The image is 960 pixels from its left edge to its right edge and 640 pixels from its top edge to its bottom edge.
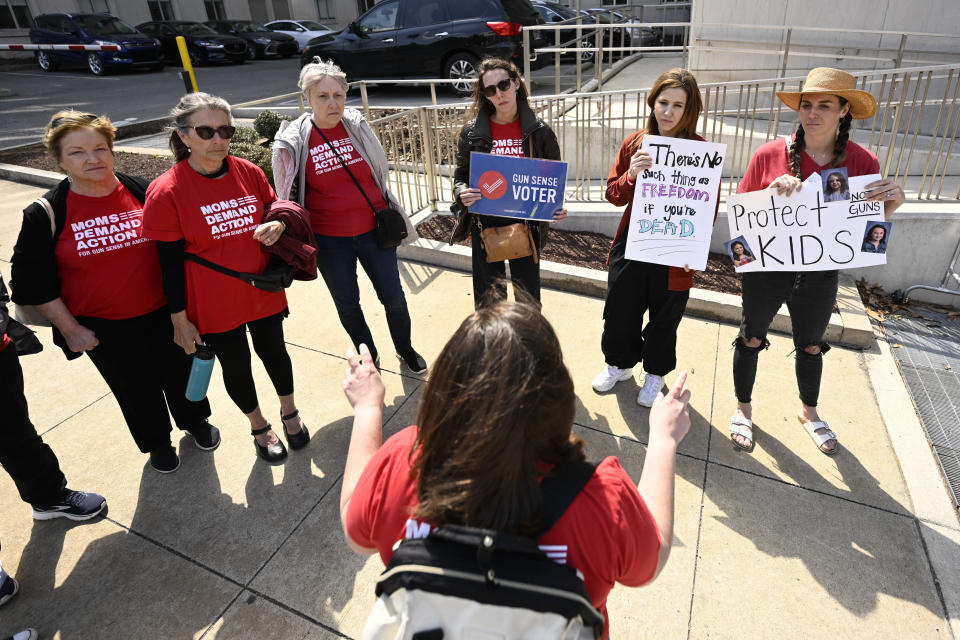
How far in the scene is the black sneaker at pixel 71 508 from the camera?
2.71 m

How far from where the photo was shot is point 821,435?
303 cm

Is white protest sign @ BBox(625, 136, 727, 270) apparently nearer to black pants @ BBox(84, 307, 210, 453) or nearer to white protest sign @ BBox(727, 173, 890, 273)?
white protest sign @ BBox(727, 173, 890, 273)

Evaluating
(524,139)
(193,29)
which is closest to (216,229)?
(524,139)

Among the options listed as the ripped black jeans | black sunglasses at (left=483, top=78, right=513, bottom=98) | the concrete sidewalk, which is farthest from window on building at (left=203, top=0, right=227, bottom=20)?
the ripped black jeans

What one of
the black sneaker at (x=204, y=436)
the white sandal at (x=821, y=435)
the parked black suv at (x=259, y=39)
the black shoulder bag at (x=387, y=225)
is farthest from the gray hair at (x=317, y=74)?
the parked black suv at (x=259, y=39)

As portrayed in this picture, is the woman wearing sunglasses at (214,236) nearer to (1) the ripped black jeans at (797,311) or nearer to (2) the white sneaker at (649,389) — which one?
(2) the white sneaker at (649,389)

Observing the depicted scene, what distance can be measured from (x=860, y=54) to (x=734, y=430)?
21.8 feet

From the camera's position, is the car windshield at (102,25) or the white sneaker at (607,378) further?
the car windshield at (102,25)

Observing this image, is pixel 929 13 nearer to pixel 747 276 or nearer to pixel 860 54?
pixel 860 54

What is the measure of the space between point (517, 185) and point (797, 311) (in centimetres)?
162

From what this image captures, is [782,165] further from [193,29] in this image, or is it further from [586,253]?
[193,29]

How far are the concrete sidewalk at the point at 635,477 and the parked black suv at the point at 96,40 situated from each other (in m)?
20.2

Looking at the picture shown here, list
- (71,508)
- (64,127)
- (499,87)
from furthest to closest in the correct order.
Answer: (499,87)
(71,508)
(64,127)

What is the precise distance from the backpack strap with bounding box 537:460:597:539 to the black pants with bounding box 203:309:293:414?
2.16m
